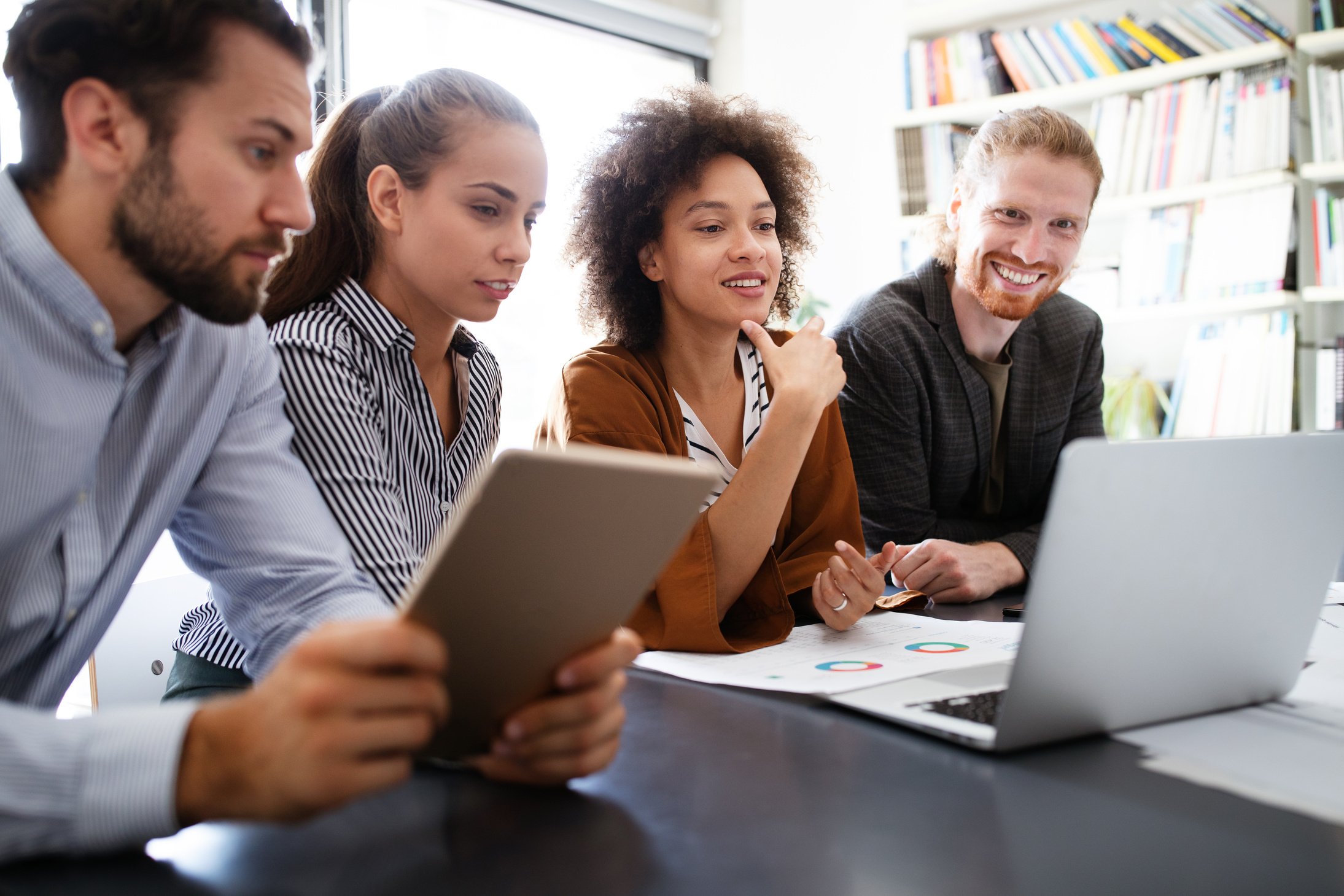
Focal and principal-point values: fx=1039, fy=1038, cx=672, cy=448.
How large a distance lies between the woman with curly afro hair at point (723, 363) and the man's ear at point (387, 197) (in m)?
0.30

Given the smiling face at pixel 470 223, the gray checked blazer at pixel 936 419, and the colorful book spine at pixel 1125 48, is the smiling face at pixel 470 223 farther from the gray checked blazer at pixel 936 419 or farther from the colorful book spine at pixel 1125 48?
the colorful book spine at pixel 1125 48

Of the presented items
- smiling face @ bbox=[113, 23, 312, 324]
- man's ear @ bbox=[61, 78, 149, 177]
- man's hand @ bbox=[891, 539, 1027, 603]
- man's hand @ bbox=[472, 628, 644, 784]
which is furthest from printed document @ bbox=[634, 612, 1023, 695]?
man's ear @ bbox=[61, 78, 149, 177]

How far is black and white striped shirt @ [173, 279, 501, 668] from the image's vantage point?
108cm

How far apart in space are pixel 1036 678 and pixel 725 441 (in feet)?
2.85

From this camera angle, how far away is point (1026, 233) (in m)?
1.95

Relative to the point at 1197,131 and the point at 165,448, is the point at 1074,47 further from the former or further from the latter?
the point at 165,448

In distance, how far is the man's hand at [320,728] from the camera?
542 millimetres

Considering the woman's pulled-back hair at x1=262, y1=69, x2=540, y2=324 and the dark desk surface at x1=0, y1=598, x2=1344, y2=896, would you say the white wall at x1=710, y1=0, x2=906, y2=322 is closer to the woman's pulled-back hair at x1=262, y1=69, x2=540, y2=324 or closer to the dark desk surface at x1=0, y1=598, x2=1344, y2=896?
the woman's pulled-back hair at x1=262, y1=69, x2=540, y2=324

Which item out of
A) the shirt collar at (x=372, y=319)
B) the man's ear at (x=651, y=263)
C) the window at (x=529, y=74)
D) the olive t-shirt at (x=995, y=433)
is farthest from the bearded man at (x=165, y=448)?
the window at (x=529, y=74)

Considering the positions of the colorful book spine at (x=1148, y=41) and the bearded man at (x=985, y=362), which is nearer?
the bearded man at (x=985, y=362)

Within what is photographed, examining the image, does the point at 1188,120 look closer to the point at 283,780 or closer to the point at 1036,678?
the point at 1036,678

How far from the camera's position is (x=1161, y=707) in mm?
799

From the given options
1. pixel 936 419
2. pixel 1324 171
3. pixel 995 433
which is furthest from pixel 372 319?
pixel 1324 171

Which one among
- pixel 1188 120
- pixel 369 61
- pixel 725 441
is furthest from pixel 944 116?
pixel 725 441
